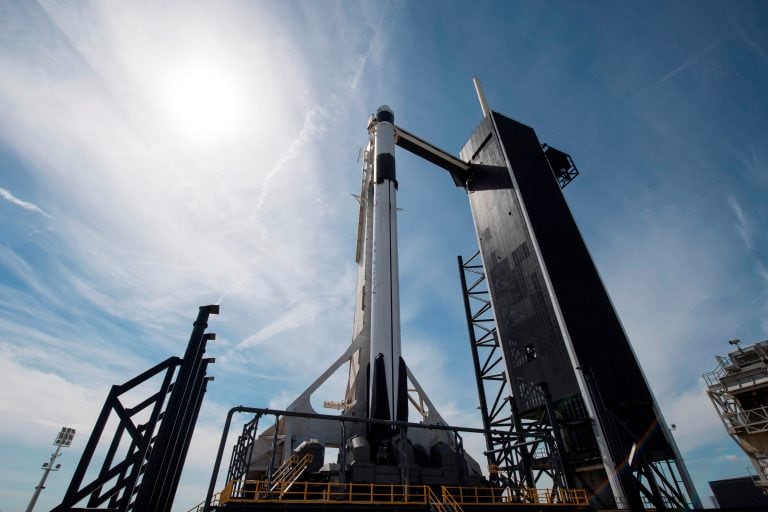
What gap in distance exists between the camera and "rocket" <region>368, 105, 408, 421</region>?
21.9 meters

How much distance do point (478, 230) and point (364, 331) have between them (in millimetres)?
15524

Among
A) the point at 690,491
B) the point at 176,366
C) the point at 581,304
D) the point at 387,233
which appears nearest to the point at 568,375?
the point at 581,304

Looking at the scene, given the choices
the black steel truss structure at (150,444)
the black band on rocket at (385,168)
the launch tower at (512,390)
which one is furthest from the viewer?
the black band on rocket at (385,168)

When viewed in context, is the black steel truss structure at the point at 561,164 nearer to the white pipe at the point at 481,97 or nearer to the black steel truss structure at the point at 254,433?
the white pipe at the point at 481,97

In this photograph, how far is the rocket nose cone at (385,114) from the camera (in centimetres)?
3728

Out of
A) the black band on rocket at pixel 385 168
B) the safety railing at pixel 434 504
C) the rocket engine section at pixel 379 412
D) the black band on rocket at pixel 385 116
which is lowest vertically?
the safety railing at pixel 434 504

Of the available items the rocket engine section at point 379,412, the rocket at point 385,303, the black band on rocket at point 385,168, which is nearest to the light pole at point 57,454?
the rocket engine section at point 379,412

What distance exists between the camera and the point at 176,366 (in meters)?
14.4

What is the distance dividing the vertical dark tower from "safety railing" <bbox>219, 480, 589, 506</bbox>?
9.83 feet

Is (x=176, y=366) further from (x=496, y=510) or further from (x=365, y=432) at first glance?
(x=496, y=510)

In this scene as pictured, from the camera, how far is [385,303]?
25641mm

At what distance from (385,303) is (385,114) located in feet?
70.0

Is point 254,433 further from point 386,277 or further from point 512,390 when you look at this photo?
point 512,390

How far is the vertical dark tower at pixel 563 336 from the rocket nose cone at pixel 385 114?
9.92 m
